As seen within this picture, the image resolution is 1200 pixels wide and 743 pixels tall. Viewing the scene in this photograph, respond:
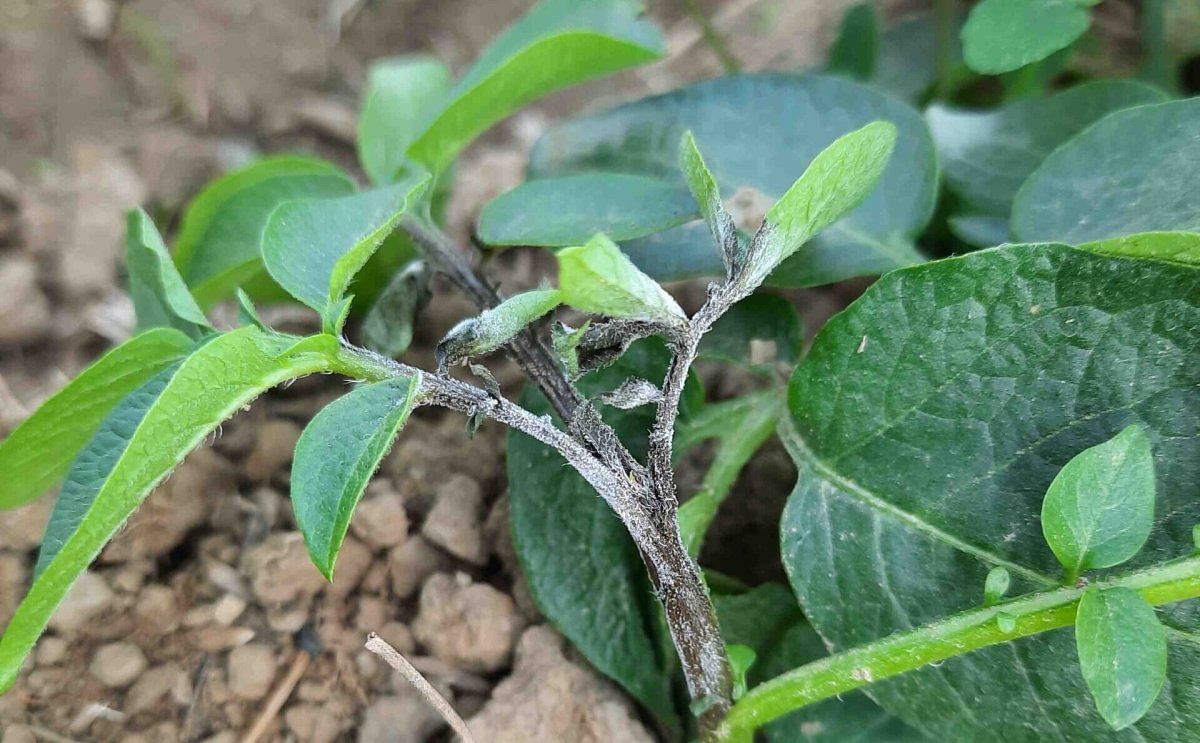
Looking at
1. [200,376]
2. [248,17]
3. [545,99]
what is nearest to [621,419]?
[200,376]

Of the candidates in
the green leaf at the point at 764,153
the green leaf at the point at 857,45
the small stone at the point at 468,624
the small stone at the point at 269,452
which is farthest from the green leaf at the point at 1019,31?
the small stone at the point at 269,452

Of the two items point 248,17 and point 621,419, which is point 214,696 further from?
point 248,17

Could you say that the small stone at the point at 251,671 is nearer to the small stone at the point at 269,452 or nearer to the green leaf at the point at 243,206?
the small stone at the point at 269,452

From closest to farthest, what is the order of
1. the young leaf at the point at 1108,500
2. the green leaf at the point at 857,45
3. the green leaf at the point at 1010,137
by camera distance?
1. the young leaf at the point at 1108,500
2. the green leaf at the point at 1010,137
3. the green leaf at the point at 857,45

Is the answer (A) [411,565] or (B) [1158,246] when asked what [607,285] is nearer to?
(B) [1158,246]

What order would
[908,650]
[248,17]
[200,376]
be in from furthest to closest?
[248,17], [908,650], [200,376]

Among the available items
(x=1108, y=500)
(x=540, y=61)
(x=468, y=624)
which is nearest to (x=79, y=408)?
(x=468, y=624)

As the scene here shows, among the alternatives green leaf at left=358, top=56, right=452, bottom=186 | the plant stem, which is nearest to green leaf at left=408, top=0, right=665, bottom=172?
green leaf at left=358, top=56, right=452, bottom=186
